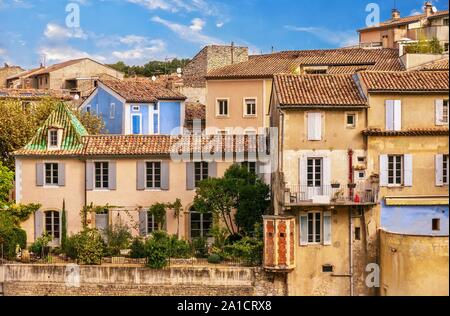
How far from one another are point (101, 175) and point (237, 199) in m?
7.44

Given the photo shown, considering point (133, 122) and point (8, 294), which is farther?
point (133, 122)

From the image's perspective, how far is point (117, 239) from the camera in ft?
158

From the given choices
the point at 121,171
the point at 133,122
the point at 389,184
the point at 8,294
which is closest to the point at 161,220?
the point at 121,171

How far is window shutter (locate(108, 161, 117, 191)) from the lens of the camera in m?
50.3

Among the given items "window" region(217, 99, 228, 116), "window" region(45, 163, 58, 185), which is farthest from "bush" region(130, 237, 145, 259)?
"window" region(217, 99, 228, 116)

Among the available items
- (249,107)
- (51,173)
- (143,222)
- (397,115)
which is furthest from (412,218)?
(249,107)

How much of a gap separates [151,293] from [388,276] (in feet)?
34.1

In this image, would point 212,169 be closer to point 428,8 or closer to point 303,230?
point 303,230

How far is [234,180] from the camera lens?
47438 mm

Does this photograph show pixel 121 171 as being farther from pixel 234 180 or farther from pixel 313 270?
pixel 313 270

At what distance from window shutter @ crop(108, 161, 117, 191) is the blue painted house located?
652 inches

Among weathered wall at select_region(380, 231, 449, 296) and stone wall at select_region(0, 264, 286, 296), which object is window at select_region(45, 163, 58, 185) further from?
weathered wall at select_region(380, 231, 449, 296)
